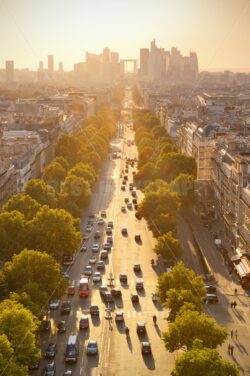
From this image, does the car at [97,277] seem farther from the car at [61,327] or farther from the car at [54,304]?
the car at [61,327]

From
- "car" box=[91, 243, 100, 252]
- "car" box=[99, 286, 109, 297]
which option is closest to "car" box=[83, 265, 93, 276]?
"car" box=[99, 286, 109, 297]

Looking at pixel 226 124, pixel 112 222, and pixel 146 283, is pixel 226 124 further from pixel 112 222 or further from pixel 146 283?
pixel 146 283

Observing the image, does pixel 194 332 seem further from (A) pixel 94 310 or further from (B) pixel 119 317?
(A) pixel 94 310

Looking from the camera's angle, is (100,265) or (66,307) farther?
(100,265)

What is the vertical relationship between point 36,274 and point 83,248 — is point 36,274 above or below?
above

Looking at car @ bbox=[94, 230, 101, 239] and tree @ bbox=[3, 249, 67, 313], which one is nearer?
tree @ bbox=[3, 249, 67, 313]

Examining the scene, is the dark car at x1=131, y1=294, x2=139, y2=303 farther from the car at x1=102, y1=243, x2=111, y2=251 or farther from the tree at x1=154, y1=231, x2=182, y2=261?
the car at x1=102, y1=243, x2=111, y2=251

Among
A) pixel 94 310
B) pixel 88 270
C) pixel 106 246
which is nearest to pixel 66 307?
pixel 94 310
